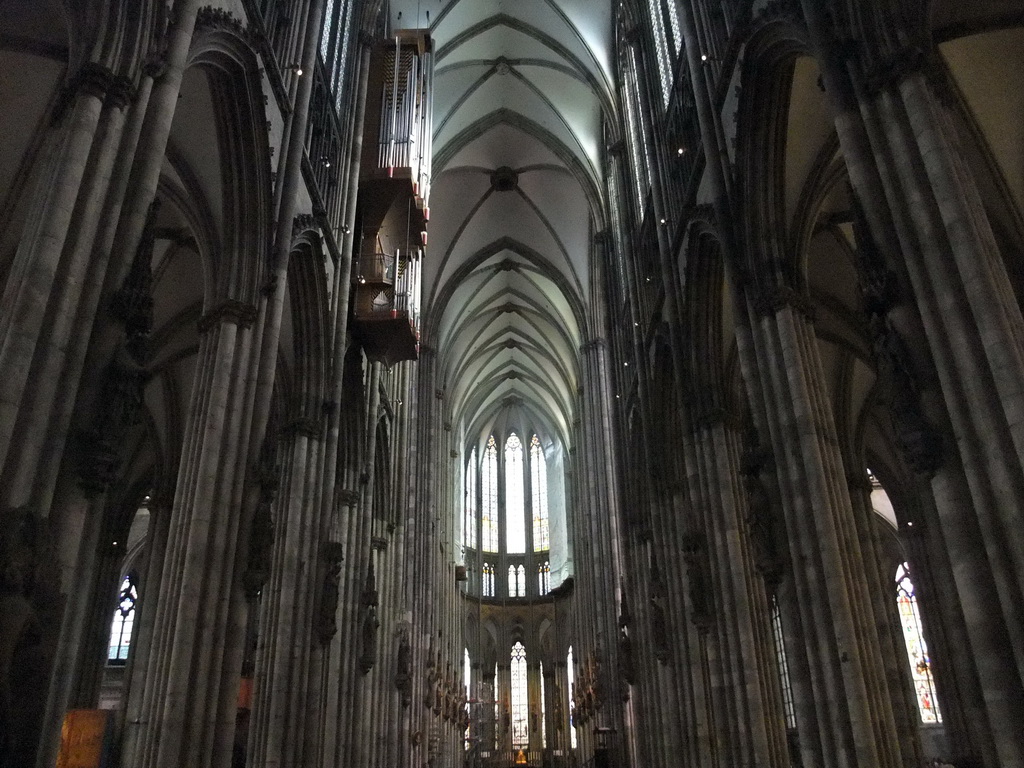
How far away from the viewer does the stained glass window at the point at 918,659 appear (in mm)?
27672

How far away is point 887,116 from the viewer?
7391 millimetres

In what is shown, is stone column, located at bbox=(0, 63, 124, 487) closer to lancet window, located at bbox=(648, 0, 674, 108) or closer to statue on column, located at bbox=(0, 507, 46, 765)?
statue on column, located at bbox=(0, 507, 46, 765)

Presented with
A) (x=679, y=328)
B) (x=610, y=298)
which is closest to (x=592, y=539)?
(x=610, y=298)

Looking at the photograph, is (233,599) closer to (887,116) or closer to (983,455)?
(983,455)

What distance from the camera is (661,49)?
18109 mm

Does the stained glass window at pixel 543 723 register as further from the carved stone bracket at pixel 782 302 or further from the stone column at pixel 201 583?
the carved stone bracket at pixel 782 302

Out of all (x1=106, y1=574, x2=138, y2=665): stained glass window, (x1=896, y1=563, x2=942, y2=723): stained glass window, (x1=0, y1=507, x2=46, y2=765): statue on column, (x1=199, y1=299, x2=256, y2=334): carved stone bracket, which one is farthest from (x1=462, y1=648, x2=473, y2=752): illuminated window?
(x1=0, y1=507, x2=46, y2=765): statue on column

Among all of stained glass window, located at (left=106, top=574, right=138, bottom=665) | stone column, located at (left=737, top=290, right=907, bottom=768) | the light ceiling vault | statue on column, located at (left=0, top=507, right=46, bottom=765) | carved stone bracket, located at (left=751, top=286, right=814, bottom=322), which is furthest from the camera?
stained glass window, located at (left=106, top=574, right=138, bottom=665)

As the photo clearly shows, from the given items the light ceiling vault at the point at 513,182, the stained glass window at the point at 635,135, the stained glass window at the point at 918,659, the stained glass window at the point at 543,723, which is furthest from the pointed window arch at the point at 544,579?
the stained glass window at the point at 635,135

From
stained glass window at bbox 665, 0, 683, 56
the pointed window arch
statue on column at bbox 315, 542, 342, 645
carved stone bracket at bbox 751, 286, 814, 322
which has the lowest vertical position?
statue on column at bbox 315, 542, 342, 645

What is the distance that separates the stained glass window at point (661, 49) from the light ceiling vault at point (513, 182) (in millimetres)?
5050

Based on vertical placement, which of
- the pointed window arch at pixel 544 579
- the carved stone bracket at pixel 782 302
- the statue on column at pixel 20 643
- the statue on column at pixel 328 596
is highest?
the pointed window arch at pixel 544 579

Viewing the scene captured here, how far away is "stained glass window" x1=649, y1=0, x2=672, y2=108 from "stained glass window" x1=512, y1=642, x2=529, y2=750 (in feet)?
122

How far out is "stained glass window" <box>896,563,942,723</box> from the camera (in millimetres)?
27672
